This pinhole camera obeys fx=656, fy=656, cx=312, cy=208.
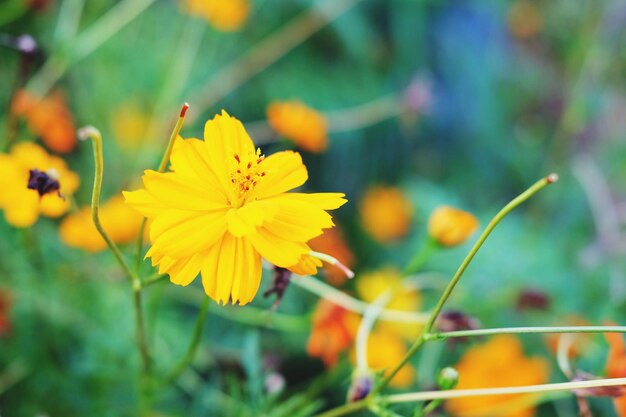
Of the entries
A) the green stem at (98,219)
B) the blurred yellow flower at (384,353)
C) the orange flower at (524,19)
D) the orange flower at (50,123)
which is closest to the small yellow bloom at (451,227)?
the blurred yellow flower at (384,353)

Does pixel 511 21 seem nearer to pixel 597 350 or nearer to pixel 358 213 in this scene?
pixel 358 213

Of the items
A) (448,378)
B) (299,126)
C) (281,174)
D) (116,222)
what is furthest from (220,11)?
(448,378)

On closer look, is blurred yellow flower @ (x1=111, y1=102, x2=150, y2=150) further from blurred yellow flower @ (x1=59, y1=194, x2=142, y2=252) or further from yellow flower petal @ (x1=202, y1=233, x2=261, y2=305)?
yellow flower petal @ (x1=202, y1=233, x2=261, y2=305)

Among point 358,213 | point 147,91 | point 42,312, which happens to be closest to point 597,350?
point 42,312

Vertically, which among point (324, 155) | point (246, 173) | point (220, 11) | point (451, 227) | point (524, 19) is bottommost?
point (246, 173)

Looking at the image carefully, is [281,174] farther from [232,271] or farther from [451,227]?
[451,227]

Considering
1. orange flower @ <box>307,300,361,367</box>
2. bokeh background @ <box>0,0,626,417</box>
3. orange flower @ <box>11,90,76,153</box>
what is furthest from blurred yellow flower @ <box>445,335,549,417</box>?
orange flower @ <box>11,90,76,153</box>
